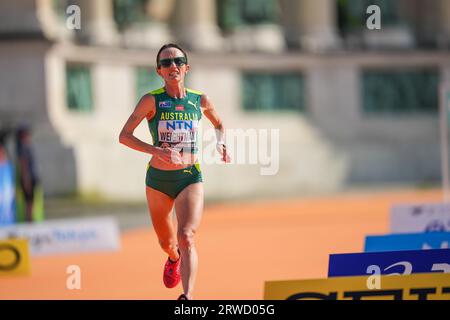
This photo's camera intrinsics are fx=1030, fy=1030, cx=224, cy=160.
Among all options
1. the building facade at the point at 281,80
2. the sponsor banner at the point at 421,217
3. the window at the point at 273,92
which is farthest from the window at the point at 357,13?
the sponsor banner at the point at 421,217

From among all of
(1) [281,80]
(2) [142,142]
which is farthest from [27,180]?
(1) [281,80]

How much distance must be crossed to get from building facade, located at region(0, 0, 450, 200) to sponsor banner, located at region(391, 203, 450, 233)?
14.2 meters

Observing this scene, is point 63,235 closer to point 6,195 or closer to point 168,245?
point 6,195

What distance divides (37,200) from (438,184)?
18475mm

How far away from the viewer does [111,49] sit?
32375 millimetres

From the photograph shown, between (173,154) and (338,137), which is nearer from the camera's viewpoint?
(173,154)

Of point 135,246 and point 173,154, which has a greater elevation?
point 173,154

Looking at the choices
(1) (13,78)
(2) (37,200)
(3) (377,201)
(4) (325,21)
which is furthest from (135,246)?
(4) (325,21)

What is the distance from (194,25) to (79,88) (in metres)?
5.90

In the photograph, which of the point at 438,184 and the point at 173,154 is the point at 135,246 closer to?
the point at 173,154

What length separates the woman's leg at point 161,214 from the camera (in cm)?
781

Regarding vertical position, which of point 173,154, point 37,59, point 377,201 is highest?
point 37,59

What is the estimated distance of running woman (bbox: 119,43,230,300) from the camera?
772 cm

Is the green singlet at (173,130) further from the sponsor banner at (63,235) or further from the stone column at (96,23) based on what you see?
the stone column at (96,23)
